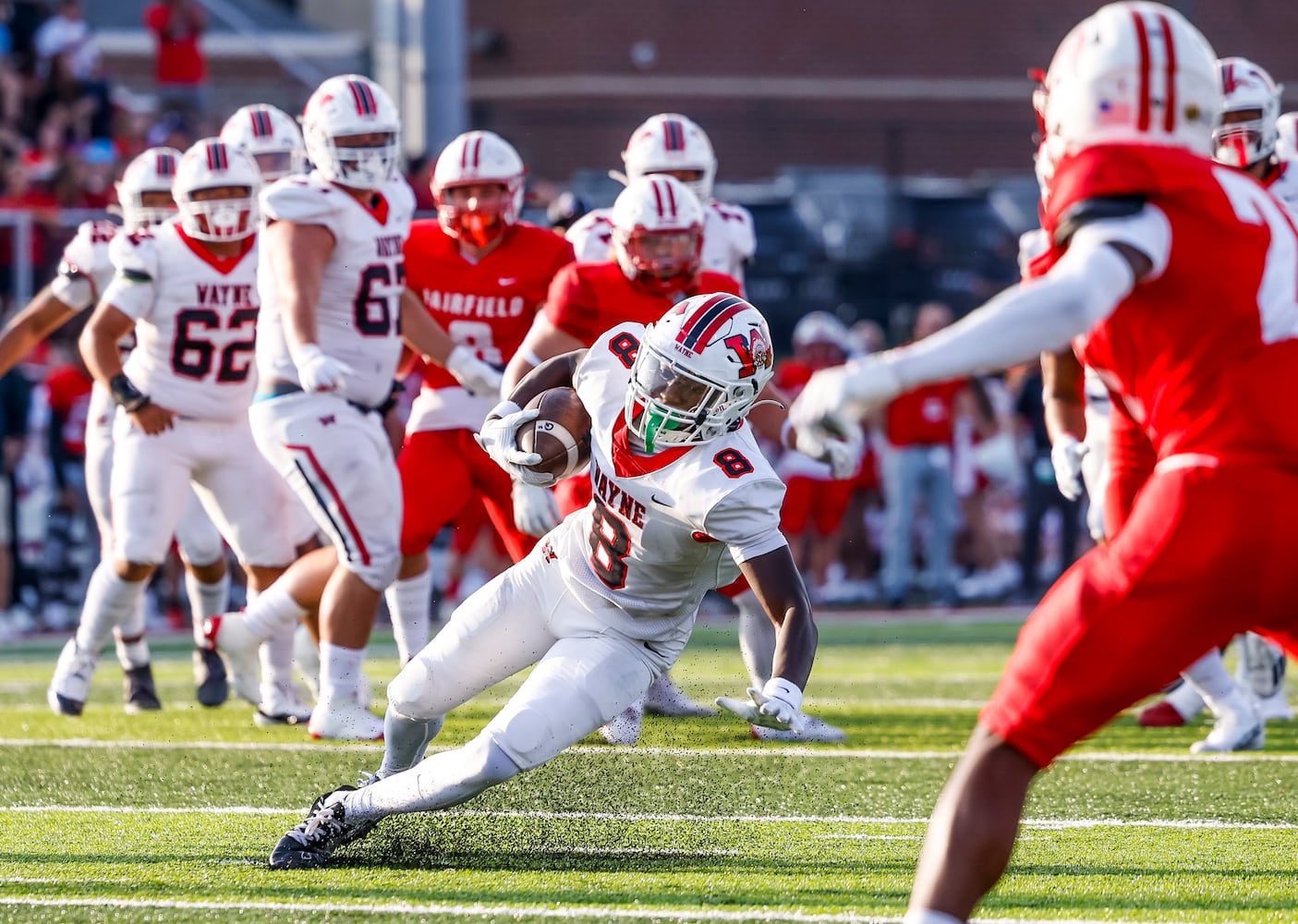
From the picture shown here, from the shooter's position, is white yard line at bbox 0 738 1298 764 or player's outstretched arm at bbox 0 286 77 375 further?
player's outstretched arm at bbox 0 286 77 375

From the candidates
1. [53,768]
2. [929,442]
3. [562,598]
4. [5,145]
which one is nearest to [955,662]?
[929,442]

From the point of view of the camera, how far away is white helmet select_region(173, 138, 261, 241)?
21.8 feet

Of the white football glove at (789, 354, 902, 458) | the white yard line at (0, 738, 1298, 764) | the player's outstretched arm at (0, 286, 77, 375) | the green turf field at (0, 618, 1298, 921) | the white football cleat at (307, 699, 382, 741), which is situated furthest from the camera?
the player's outstretched arm at (0, 286, 77, 375)

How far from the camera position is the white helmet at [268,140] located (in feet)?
24.1

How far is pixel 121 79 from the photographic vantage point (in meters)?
17.4

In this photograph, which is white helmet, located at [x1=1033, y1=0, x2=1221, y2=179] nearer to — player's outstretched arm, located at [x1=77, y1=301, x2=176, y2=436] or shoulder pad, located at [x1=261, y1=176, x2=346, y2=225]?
shoulder pad, located at [x1=261, y1=176, x2=346, y2=225]

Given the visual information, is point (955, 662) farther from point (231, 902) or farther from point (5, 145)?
point (5, 145)

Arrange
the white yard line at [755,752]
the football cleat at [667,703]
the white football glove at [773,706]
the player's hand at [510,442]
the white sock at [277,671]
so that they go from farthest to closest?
the football cleat at [667,703], the white sock at [277,671], the white yard line at [755,752], the player's hand at [510,442], the white football glove at [773,706]

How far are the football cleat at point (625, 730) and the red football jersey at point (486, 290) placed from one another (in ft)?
4.43

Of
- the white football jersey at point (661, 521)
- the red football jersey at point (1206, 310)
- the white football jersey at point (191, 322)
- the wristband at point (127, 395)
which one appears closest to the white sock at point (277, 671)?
the white football jersey at point (191, 322)

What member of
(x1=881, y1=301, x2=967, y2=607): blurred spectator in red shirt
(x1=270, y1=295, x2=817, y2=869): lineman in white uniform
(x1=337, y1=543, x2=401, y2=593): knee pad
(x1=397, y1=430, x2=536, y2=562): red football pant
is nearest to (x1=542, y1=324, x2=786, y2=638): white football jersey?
(x1=270, y1=295, x2=817, y2=869): lineman in white uniform

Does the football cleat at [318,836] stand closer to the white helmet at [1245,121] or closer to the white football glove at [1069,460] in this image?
the white football glove at [1069,460]

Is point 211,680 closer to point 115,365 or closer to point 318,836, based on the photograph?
point 115,365

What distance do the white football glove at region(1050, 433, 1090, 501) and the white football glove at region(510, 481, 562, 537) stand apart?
54.9 inches
